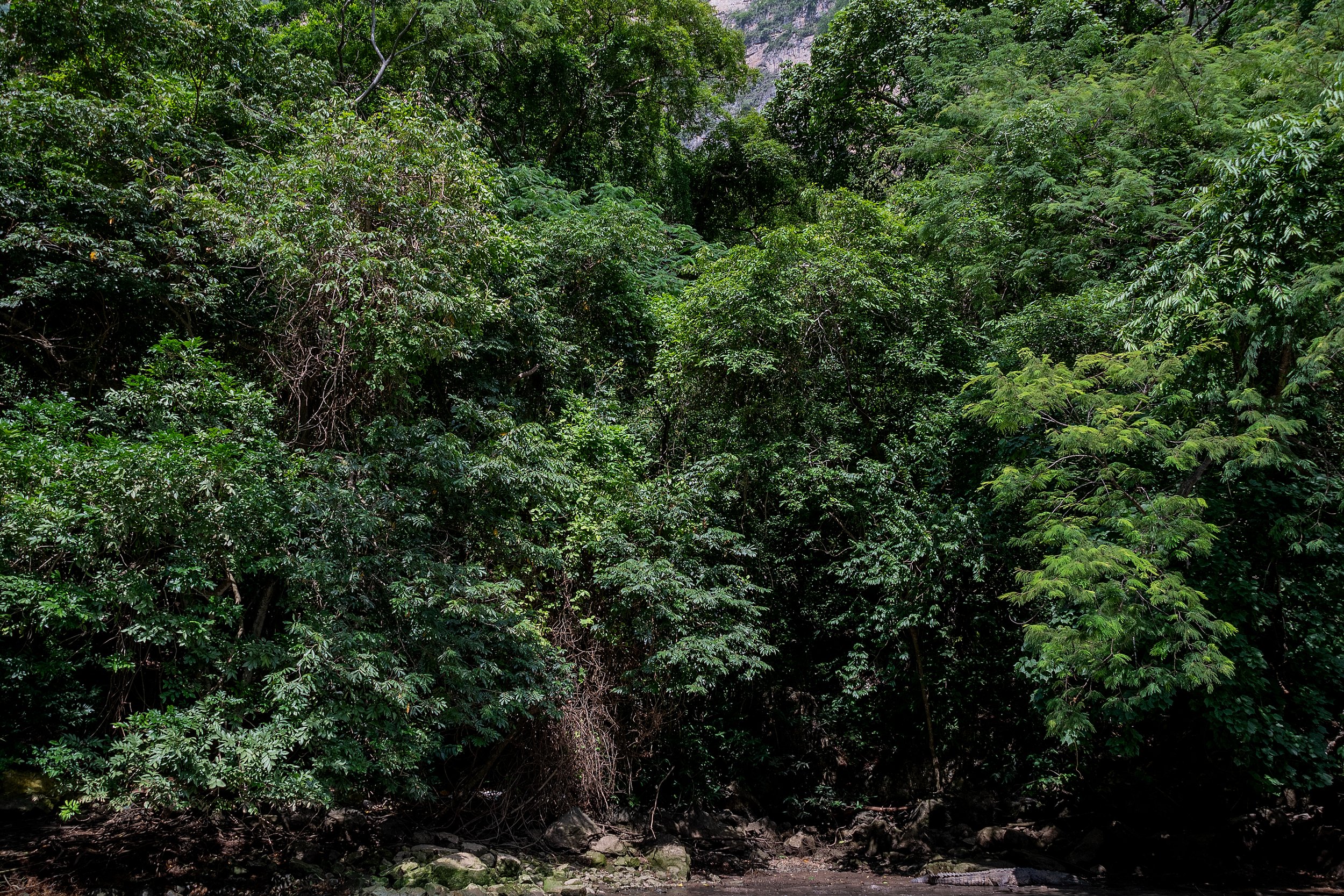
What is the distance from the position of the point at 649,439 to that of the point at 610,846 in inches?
Result: 229

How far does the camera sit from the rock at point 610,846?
10.0m

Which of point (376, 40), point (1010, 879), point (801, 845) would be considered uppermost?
point (376, 40)

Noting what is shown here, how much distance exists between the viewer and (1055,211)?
11078mm

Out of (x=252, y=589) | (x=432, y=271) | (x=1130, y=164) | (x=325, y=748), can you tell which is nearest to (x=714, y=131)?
(x=1130, y=164)

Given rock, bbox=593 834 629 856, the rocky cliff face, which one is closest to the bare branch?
rock, bbox=593 834 629 856

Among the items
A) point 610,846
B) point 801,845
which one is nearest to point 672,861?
point 610,846

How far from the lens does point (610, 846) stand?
396 inches

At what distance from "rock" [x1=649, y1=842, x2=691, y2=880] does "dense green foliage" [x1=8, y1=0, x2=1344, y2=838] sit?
102 centimetres

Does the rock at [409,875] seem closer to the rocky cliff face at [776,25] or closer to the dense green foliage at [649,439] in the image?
the dense green foliage at [649,439]

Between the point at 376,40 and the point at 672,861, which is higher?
the point at 376,40

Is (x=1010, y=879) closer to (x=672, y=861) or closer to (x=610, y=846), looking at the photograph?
(x=672, y=861)

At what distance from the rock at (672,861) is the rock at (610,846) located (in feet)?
1.30

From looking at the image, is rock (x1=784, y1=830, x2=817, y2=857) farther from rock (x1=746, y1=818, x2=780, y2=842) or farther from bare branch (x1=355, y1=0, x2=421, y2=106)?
bare branch (x1=355, y1=0, x2=421, y2=106)

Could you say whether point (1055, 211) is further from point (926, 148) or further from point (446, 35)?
point (446, 35)
